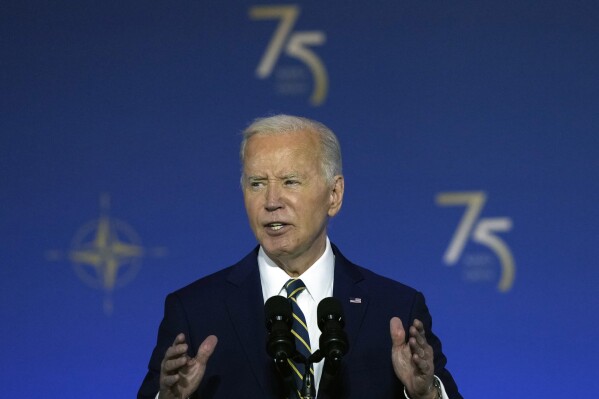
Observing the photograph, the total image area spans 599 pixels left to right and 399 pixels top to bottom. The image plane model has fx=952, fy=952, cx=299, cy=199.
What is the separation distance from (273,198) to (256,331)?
0.29 meters

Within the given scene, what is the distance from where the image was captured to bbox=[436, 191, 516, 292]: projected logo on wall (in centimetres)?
327

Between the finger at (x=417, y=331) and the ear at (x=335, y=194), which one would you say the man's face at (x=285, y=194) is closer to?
the ear at (x=335, y=194)

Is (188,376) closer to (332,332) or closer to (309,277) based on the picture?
(332,332)

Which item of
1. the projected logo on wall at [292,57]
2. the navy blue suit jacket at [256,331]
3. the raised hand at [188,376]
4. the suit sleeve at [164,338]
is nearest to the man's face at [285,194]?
the navy blue suit jacket at [256,331]

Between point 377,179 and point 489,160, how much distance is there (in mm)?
395

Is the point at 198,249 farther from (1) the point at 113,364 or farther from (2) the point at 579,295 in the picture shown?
(2) the point at 579,295

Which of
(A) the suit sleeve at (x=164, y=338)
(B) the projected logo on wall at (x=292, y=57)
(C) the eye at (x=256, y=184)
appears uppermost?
(B) the projected logo on wall at (x=292, y=57)

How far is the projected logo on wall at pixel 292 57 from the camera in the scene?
334cm

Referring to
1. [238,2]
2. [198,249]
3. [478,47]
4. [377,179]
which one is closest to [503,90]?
[478,47]

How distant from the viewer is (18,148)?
3436 mm

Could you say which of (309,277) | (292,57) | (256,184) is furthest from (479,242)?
(256,184)

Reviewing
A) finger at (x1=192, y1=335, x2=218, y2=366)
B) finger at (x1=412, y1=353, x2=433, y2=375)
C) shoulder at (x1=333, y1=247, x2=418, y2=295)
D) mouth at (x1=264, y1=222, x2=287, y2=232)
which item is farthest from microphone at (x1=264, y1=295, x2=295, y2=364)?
shoulder at (x1=333, y1=247, x2=418, y2=295)

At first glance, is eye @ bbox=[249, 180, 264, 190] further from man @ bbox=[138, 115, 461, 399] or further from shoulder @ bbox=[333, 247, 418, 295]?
shoulder @ bbox=[333, 247, 418, 295]

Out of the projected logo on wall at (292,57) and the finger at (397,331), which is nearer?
the finger at (397,331)
